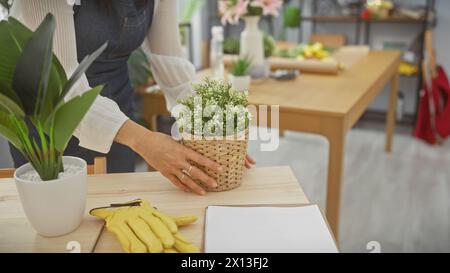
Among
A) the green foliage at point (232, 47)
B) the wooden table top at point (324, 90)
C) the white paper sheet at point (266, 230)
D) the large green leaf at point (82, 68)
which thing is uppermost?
the large green leaf at point (82, 68)

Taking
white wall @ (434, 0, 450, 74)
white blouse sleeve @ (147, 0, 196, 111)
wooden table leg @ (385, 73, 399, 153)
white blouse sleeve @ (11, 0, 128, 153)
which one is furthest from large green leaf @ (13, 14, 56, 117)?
white wall @ (434, 0, 450, 74)

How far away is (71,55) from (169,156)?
0.96 feet

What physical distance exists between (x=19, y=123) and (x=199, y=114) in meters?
0.32

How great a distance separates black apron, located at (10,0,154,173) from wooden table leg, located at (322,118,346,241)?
0.78m

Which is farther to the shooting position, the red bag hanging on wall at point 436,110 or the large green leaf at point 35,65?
the red bag hanging on wall at point 436,110

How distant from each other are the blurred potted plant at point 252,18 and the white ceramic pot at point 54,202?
5.15 ft

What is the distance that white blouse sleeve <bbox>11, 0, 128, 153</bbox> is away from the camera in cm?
95

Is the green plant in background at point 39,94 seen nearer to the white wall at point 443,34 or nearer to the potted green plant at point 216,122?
the potted green plant at point 216,122

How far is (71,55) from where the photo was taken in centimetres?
100

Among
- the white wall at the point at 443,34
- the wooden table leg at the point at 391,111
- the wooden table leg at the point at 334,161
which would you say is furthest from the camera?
the white wall at the point at 443,34

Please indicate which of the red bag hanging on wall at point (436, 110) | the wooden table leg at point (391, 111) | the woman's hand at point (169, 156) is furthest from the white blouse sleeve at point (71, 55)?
the red bag hanging on wall at point (436, 110)

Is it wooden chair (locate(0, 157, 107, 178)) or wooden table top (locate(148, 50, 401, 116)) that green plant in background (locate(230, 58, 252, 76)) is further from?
wooden chair (locate(0, 157, 107, 178))

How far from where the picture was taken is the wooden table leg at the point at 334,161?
179 centimetres
